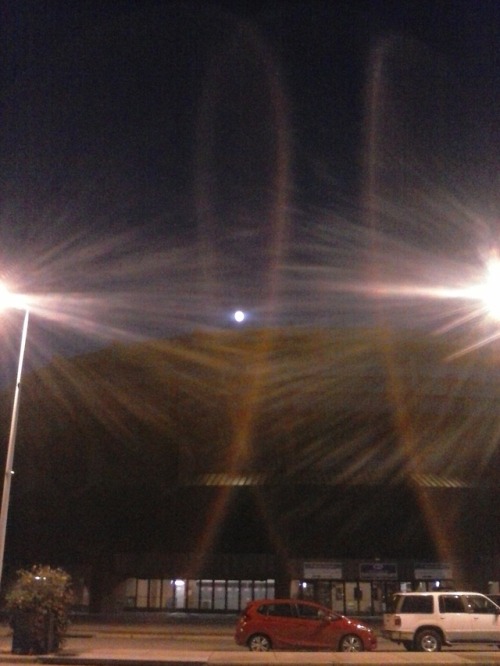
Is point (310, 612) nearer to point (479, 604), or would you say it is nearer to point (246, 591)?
point (479, 604)

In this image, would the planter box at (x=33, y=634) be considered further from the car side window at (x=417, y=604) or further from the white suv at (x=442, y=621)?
the car side window at (x=417, y=604)

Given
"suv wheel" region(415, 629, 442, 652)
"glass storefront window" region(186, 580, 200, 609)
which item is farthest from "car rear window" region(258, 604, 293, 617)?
"glass storefront window" region(186, 580, 200, 609)

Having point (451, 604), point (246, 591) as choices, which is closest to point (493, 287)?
point (451, 604)

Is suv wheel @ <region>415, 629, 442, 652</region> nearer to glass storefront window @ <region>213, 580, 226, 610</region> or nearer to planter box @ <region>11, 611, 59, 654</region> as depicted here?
planter box @ <region>11, 611, 59, 654</region>

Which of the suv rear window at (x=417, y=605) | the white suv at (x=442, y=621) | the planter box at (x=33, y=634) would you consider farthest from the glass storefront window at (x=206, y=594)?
the planter box at (x=33, y=634)

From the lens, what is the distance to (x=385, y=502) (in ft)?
152

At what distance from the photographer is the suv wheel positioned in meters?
24.6

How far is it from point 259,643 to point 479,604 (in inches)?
260

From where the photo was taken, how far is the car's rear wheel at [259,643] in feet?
79.3

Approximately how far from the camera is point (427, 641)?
24.8 meters

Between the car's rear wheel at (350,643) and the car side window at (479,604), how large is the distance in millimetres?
3641

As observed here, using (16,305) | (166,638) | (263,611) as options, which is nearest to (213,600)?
(166,638)

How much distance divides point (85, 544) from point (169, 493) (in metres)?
5.36

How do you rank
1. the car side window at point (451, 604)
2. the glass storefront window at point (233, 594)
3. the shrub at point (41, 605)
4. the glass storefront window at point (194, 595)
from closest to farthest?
the shrub at point (41, 605) < the car side window at point (451, 604) < the glass storefront window at point (233, 594) < the glass storefront window at point (194, 595)
